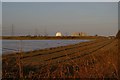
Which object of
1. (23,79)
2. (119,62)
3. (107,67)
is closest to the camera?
(23,79)

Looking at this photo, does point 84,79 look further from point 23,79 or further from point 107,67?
point 107,67

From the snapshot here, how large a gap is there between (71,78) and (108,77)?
1450 millimetres

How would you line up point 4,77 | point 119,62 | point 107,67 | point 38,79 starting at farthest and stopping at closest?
Answer: point 119,62
point 107,67
point 4,77
point 38,79

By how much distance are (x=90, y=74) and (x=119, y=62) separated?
4.66 metres

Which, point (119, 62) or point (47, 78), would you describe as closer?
point (47, 78)

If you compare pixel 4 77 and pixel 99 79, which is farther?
pixel 4 77

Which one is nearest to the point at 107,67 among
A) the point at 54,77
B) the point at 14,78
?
the point at 54,77

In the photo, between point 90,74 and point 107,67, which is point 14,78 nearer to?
point 90,74

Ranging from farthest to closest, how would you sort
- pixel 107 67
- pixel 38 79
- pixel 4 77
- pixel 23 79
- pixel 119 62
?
pixel 119 62, pixel 107 67, pixel 4 77, pixel 38 79, pixel 23 79

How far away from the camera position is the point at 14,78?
27.7ft

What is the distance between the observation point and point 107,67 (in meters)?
10.4

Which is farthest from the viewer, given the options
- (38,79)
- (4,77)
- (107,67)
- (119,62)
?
(119,62)

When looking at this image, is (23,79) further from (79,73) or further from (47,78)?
(79,73)

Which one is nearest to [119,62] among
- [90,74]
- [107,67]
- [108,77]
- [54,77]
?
[107,67]
